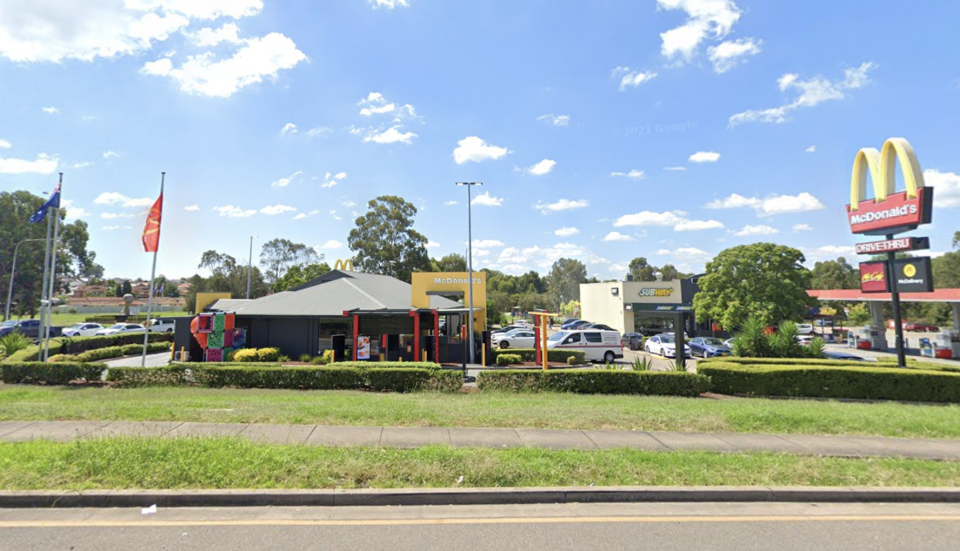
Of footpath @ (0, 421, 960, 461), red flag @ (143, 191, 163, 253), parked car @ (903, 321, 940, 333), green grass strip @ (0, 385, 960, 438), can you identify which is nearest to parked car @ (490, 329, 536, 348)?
green grass strip @ (0, 385, 960, 438)

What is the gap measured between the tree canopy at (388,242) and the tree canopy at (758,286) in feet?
124

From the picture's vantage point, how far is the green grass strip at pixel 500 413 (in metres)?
9.16

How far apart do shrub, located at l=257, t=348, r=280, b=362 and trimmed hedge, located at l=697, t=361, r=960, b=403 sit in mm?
20422

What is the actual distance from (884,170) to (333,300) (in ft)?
91.5

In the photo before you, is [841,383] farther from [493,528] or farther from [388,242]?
[388,242]

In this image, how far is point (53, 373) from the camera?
15.6 meters

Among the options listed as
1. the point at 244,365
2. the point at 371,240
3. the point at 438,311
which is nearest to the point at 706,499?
the point at 244,365

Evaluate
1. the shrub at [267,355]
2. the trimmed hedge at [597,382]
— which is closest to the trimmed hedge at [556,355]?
the trimmed hedge at [597,382]

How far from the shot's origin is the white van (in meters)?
26.1

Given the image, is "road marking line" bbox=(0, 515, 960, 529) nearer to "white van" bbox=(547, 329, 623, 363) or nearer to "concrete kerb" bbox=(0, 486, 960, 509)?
"concrete kerb" bbox=(0, 486, 960, 509)

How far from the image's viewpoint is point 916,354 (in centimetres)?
3591

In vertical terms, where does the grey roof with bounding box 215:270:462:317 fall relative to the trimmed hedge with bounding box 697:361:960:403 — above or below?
above

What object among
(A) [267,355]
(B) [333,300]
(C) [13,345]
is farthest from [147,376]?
(B) [333,300]

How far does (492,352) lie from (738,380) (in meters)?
14.2
